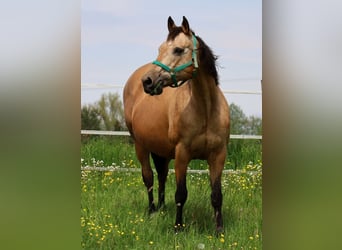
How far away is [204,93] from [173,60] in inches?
9.0

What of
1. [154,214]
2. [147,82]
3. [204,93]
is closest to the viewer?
[147,82]

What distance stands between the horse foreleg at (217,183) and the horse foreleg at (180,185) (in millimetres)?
124

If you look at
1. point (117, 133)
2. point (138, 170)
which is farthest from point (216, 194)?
point (117, 133)

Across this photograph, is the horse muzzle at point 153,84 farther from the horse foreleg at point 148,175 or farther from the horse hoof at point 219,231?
the horse hoof at point 219,231

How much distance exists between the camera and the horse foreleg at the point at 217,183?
6.77 feet

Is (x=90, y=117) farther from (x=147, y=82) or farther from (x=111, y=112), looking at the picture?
(x=147, y=82)

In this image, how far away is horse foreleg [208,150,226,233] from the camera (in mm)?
2062

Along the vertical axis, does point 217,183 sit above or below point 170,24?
below

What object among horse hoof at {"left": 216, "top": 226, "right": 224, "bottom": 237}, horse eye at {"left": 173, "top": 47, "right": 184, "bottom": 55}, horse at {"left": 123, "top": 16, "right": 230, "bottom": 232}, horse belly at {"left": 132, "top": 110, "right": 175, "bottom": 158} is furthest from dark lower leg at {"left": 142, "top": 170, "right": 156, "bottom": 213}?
horse eye at {"left": 173, "top": 47, "right": 184, "bottom": 55}

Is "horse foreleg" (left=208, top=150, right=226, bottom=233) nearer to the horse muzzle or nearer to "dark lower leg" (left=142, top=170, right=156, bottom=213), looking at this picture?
"dark lower leg" (left=142, top=170, right=156, bottom=213)

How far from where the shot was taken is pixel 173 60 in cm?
191

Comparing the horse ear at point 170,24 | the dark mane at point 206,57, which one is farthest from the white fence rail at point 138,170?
the horse ear at point 170,24

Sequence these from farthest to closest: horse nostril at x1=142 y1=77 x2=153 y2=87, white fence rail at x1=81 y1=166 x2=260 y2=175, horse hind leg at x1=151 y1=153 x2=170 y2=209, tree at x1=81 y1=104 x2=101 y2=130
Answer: horse hind leg at x1=151 y1=153 x2=170 y2=209
white fence rail at x1=81 y1=166 x2=260 y2=175
tree at x1=81 y1=104 x2=101 y2=130
horse nostril at x1=142 y1=77 x2=153 y2=87
